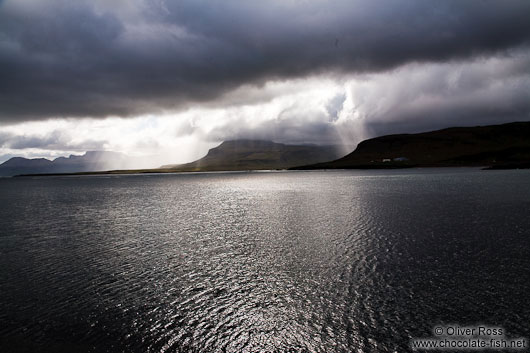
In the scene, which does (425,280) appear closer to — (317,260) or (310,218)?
(317,260)

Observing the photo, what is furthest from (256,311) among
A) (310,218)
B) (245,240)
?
(310,218)

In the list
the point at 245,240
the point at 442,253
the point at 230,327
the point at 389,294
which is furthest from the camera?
the point at 245,240

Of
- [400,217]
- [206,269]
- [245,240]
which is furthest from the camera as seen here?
[400,217]

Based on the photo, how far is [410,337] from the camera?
13.3 meters

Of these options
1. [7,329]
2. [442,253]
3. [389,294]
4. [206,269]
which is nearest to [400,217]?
[442,253]

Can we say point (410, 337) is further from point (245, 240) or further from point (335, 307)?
point (245, 240)

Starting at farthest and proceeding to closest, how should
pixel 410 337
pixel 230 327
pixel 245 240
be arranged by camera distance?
pixel 245 240 < pixel 230 327 < pixel 410 337

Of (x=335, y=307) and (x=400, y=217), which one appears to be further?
(x=400, y=217)

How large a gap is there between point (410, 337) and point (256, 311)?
7.21m

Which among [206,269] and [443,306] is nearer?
[443,306]

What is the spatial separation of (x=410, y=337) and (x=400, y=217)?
32179 millimetres

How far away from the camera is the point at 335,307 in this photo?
1594cm

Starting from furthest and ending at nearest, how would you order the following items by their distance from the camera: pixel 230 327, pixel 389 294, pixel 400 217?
pixel 400 217 < pixel 389 294 < pixel 230 327

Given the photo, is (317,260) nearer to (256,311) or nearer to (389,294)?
(389,294)
